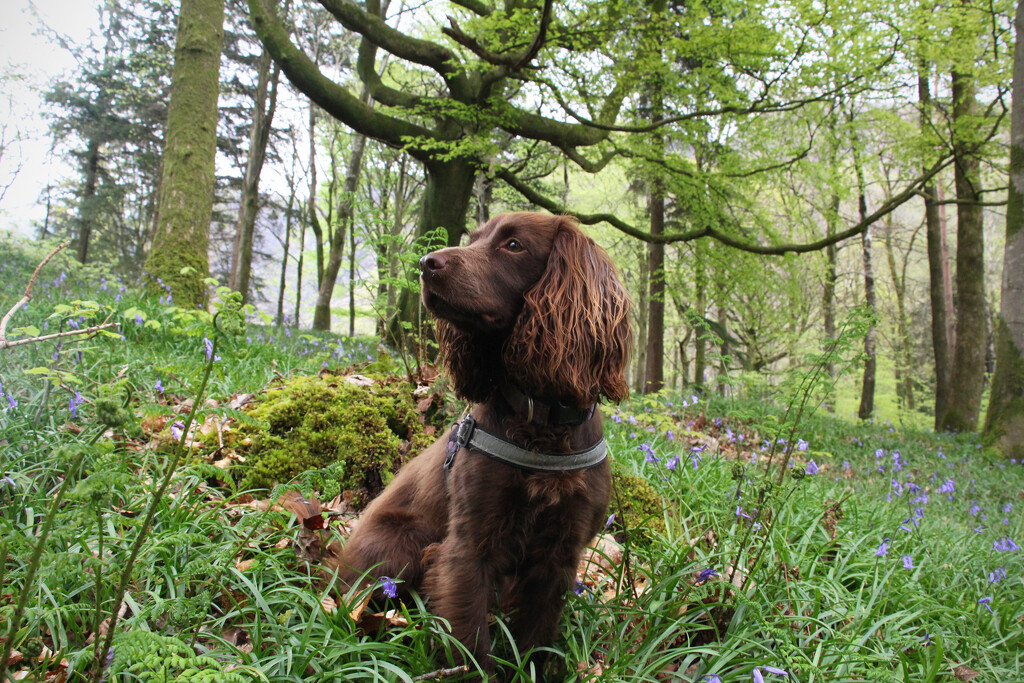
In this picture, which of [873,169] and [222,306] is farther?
[873,169]

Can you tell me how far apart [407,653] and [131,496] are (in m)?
1.40

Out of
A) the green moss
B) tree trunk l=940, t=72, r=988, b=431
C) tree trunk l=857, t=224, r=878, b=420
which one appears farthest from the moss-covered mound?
tree trunk l=857, t=224, r=878, b=420

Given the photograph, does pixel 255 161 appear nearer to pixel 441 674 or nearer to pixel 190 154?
pixel 190 154

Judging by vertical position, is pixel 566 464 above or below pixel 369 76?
below

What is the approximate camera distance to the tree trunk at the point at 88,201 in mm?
15656

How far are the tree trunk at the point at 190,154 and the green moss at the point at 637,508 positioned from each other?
216 inches

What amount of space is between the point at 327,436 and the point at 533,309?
5.93 feet

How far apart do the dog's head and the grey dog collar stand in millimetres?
194

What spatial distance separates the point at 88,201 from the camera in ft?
51.2

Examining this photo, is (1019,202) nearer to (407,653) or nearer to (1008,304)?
(1008,304)

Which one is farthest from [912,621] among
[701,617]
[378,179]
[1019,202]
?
[378,179]

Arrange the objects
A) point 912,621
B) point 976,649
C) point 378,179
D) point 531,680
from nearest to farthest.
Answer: point 531,680, point 976,649, point 912,621, point 378,179

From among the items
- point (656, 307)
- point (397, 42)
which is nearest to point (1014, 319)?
point (656, 307)

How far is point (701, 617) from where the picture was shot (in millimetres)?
2256
